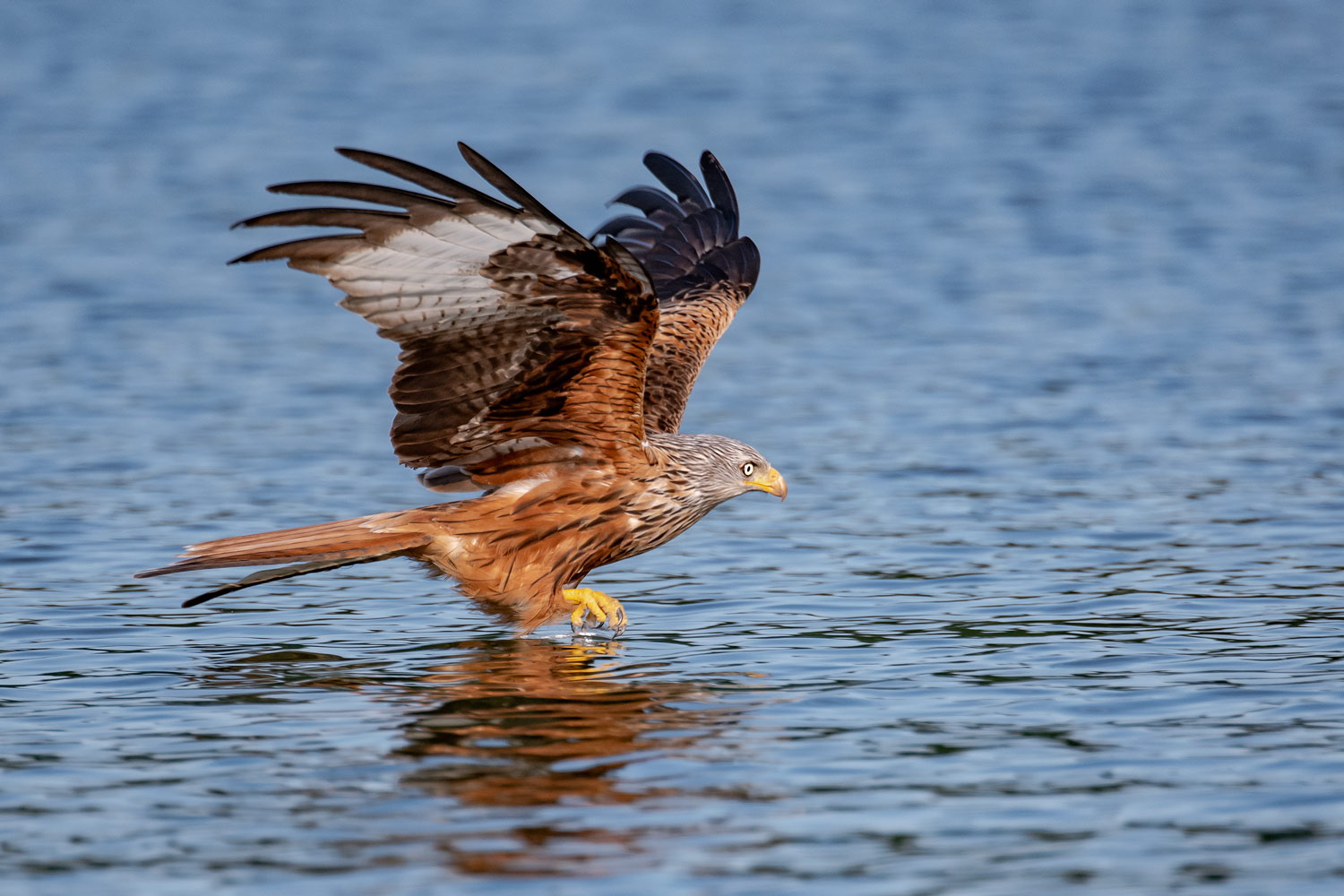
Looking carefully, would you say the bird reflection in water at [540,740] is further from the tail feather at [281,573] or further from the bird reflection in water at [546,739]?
the tail feather at [281,573]

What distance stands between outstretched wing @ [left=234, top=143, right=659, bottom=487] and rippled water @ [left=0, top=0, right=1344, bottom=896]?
95 centimetres

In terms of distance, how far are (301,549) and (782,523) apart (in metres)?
3.59

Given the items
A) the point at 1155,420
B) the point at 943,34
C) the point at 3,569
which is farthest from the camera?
the point at 943,34

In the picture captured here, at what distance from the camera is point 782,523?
34.1 ft

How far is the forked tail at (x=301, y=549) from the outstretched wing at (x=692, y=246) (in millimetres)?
2369

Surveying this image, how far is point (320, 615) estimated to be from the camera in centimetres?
857

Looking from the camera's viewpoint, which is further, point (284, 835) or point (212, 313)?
point (212, 313)

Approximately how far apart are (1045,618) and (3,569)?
198 inches

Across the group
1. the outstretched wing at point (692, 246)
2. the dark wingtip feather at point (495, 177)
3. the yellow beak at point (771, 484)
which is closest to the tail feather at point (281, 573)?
the yellow beak at point (771, 484)

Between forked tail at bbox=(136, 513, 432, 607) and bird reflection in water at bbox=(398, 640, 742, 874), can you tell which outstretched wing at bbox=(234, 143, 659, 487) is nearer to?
forked tail at bbox=(136, 513, 432, 607)

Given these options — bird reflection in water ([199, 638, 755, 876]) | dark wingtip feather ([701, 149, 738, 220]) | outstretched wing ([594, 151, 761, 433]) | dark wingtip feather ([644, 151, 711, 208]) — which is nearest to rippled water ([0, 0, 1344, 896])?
bird reflection in water ([199, 638, 755, 876])

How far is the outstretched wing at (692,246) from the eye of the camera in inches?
388

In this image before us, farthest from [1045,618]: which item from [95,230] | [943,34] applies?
[943,34]

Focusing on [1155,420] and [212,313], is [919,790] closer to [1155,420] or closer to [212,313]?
[1155,420]
